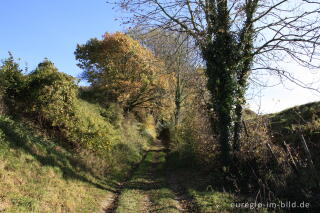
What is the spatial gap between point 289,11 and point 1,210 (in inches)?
423

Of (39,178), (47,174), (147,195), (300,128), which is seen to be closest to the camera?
(39,178)

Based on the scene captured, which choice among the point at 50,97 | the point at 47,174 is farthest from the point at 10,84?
the point at 47,174

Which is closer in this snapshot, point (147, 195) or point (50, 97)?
point (147, 195)

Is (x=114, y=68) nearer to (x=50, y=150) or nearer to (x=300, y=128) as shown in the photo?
(x=50, y=150)

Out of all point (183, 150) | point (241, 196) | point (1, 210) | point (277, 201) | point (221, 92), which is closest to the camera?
point (1, 210)

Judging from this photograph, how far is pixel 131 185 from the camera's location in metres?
12.1

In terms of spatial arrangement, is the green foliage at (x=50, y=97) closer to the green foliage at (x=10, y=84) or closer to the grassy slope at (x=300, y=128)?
the green foliage at (x=10, y=84)

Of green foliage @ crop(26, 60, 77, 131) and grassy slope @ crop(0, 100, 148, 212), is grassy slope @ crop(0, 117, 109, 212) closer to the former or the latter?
grassy slope @ crop(0, 100, 148, 212)

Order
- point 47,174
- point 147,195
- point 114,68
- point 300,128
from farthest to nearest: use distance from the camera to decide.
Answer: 1. point 114,68
2. point 147,195
3. point 300,128
4. point 47,174

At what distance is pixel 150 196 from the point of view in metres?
10.1

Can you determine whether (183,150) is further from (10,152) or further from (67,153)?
(10,152)

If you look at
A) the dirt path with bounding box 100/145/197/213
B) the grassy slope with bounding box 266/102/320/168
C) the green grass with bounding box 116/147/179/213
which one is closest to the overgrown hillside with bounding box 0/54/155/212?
the dirt path with bounding box 100/145/197/213

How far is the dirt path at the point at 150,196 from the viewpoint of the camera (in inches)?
328

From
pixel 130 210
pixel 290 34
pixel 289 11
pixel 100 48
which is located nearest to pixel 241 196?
pixel 130 210
